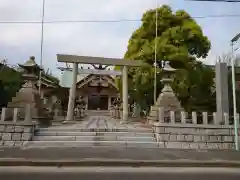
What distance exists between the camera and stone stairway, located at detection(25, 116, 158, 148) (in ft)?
34.7

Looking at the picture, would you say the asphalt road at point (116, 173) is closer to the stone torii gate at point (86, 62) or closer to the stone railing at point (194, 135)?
the stone railing at point (194, 135)

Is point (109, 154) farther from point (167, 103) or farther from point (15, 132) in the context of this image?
point (167, 103)

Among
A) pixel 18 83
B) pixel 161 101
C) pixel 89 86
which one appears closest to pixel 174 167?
pixel 161 101

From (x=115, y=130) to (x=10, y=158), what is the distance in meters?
5.51

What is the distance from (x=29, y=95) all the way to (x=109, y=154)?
7.13 metres

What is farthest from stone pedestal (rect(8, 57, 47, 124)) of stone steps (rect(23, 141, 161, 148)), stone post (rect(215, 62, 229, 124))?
stone post (rect(215, 62, 229, 124))

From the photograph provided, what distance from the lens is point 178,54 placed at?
55.7 feet

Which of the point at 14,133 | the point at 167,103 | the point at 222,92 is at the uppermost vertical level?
the point at 222,92

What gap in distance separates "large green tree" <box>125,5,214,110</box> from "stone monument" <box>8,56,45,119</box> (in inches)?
301

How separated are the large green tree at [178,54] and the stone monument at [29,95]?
766 cm

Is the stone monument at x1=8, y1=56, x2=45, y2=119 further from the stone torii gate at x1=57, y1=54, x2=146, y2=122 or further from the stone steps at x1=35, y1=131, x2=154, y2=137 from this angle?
the stone torii gate at x1=57, y1=54, x2=146, y2=122

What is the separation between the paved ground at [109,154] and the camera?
829cm

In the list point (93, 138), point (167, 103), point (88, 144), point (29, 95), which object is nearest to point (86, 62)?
point (29, 95)

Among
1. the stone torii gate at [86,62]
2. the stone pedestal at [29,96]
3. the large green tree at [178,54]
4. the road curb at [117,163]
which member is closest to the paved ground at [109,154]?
the road curb at [117,163]
